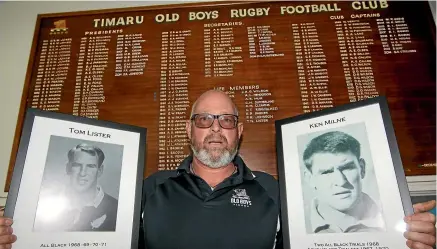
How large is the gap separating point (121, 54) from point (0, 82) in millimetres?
897

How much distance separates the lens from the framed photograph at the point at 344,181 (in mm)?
1175

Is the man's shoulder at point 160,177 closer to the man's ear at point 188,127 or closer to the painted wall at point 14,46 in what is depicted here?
the man's ear at point 188,127

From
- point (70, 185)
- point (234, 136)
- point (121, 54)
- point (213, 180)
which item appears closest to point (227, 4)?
point (121, 54)

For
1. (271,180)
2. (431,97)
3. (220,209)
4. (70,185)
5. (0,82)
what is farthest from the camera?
(0,82)

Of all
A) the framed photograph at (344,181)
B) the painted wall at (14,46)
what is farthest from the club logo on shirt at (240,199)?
the painted wall at (14,46)

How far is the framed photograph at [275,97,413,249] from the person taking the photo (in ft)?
3.85

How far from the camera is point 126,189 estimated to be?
1.34 meters

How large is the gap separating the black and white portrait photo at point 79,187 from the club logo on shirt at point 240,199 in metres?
0.55

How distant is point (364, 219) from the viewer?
119cm

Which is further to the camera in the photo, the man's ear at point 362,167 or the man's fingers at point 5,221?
the man's ear at point 362,167

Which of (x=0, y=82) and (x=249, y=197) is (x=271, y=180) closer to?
(x=249, y=197)

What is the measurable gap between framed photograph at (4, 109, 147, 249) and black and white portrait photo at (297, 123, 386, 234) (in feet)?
2.39

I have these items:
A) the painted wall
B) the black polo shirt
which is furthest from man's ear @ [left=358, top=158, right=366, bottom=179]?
the painted wall

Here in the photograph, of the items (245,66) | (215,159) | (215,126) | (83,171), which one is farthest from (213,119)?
(83,171)
